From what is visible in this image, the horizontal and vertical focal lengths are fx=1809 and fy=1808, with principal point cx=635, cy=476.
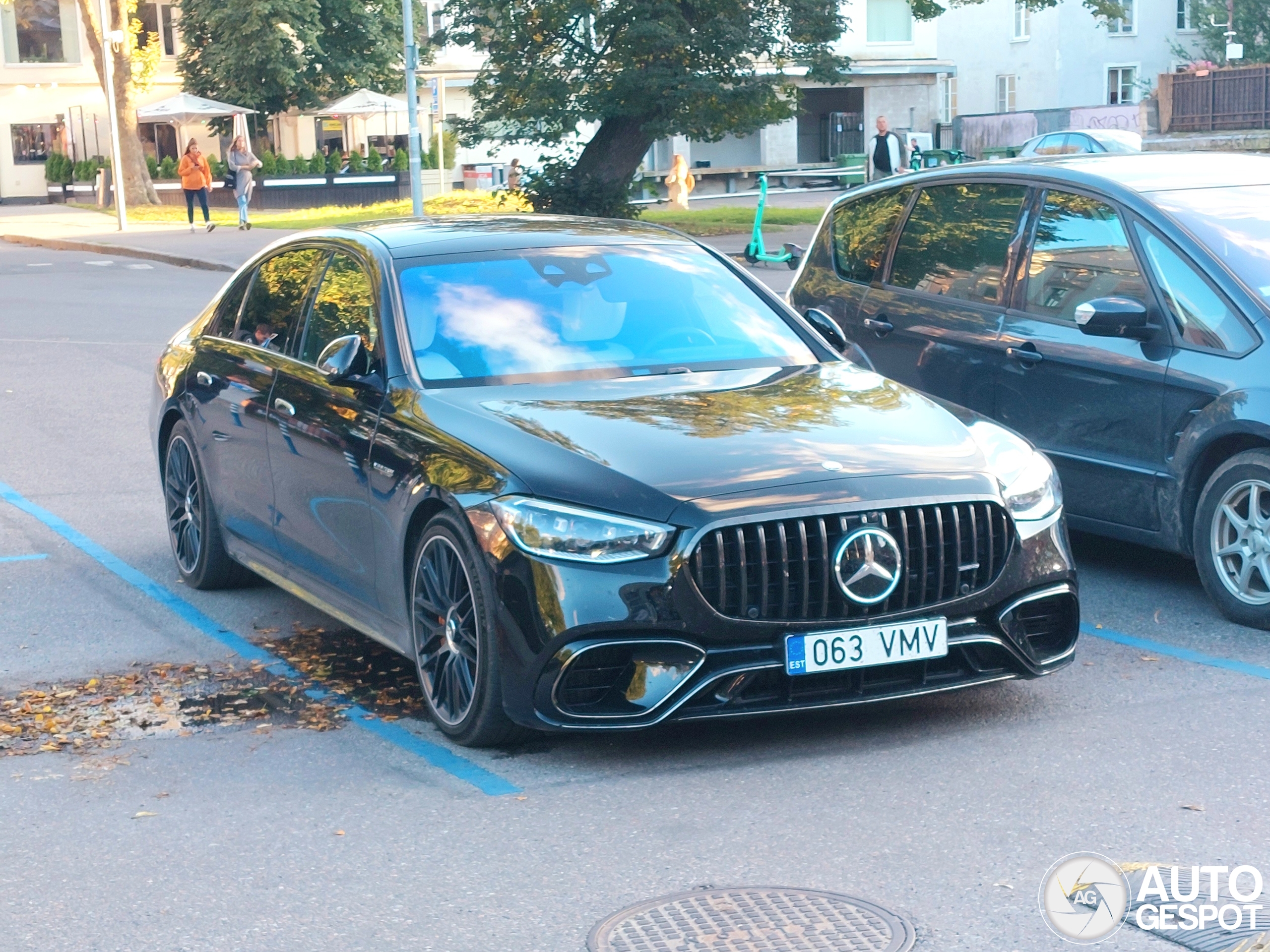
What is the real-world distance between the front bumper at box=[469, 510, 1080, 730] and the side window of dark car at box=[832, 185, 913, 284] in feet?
12.6

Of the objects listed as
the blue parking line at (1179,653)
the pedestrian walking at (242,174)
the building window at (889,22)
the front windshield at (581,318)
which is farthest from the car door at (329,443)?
the building window at (889,22)

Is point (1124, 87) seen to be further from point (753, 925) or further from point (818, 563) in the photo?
point (753, 925)

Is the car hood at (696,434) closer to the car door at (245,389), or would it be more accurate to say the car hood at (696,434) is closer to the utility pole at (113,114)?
the car door at (245,389)

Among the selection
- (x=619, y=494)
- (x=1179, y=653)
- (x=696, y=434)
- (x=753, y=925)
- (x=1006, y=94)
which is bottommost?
(x=1179, y=653)

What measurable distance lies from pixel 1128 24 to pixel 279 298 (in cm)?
6269

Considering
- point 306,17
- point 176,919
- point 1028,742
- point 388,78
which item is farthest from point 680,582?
point 388,78

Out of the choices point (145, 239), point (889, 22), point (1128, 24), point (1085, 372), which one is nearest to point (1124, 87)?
point (1128, 24)

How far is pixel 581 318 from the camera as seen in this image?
21.0 ft

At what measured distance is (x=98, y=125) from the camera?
192 ft

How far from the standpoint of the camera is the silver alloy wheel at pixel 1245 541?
6625mm

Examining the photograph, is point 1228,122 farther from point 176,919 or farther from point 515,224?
point 176,919

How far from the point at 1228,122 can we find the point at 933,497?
1731 inches

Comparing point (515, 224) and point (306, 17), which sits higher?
point (306, 17)

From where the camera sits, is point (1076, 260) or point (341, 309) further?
point (1076, 260)
